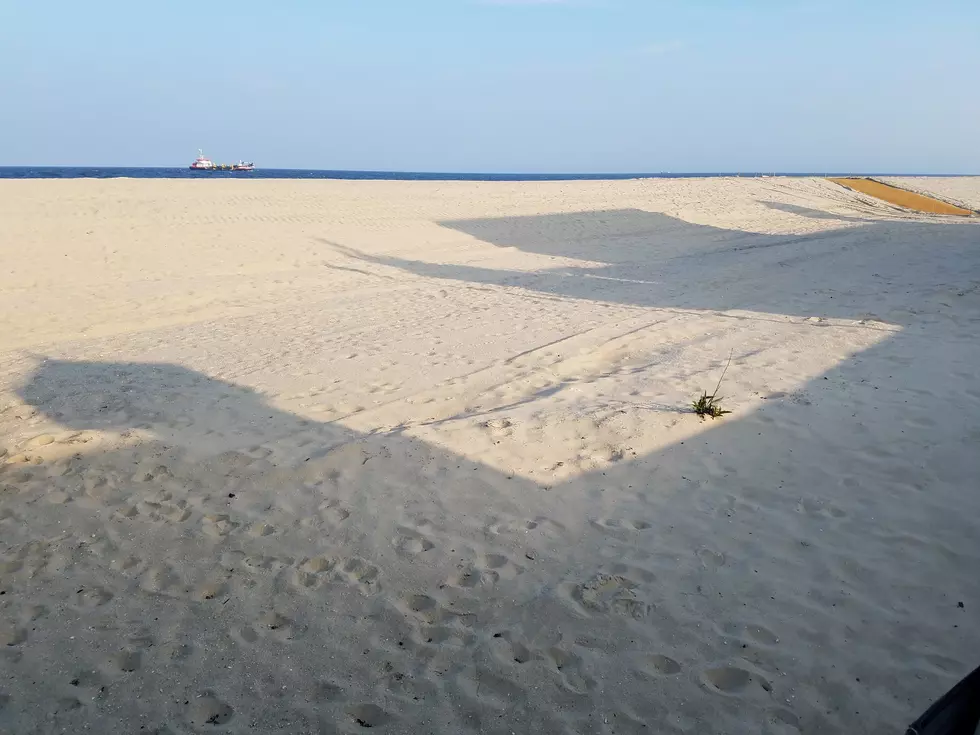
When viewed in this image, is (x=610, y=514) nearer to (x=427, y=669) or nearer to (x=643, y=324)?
(x=427, y=669)

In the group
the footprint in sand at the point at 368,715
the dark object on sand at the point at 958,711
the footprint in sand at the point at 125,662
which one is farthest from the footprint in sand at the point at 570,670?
the footprint in sand at the point at 125,662

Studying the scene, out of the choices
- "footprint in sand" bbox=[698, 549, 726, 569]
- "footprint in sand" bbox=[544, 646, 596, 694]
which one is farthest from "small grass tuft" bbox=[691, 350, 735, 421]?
"footprint in sand" bbox=[544, 646, 596, 694]

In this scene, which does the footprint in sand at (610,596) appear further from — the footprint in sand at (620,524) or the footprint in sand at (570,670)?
the footprint in sand at (620,524)

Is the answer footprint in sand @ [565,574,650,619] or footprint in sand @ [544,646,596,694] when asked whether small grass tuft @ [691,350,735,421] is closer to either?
footprint in sand @ [565,574,650,619]

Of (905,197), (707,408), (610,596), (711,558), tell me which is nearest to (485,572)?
(610,596)

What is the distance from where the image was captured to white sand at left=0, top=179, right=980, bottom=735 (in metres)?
2.42

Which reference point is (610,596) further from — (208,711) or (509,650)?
(208,711)

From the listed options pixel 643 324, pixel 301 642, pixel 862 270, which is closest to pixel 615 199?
pixel 862 270

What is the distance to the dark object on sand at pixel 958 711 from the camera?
159 centimetres

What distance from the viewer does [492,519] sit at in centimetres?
355

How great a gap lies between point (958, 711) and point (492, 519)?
88.1 inches

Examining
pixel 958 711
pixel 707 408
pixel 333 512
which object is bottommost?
pixel 333 512

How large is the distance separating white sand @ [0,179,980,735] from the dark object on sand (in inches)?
27.4

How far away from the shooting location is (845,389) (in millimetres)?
5086
